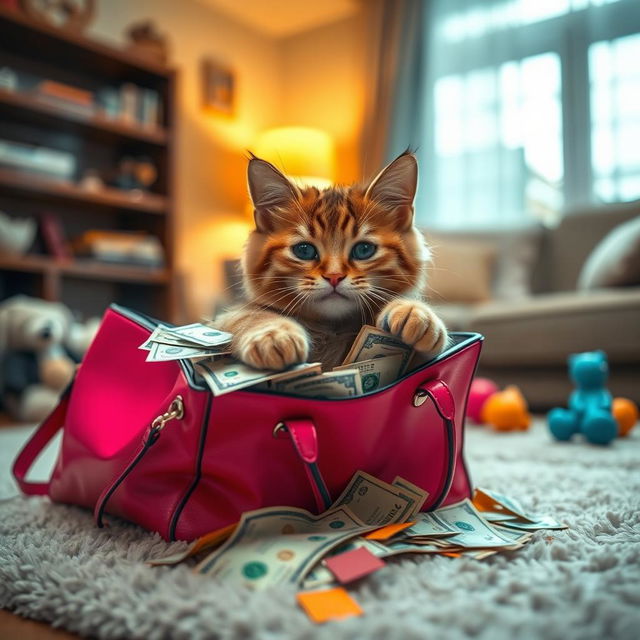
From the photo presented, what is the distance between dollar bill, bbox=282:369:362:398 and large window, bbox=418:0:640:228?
2.66 meters

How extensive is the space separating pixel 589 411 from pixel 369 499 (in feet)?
3.52

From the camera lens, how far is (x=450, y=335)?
0.90 metres

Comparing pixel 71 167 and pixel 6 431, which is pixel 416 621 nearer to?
pixel 6 431

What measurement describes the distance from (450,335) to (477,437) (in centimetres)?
92

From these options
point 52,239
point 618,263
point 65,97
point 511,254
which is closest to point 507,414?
point 618,263

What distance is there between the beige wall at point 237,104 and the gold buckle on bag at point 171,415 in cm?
286

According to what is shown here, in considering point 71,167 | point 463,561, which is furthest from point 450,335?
point 71,167

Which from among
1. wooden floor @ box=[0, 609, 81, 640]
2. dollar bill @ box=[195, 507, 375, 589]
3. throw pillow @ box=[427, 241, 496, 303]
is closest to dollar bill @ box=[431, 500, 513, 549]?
dollar bill @ box=[195, 507, 375, 589]

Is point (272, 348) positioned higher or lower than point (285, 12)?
lower

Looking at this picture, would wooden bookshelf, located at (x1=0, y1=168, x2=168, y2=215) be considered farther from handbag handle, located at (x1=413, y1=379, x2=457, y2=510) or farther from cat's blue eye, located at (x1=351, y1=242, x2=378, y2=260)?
handbag handle, located at (x1=413, y1=379, x2=457, y2=510)

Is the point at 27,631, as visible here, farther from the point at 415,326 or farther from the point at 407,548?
the point at 415,326

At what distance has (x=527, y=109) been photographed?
3.39 metres

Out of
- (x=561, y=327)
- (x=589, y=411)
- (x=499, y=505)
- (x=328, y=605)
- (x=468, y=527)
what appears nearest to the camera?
(x=328, y=605)

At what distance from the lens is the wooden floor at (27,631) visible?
A: 581mm
